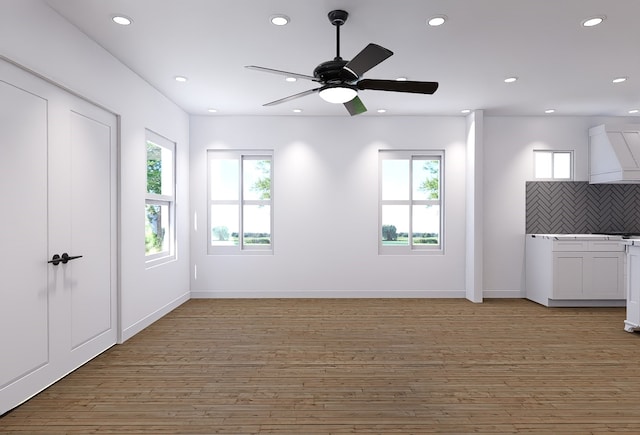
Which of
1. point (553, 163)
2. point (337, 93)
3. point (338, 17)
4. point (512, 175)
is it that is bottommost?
point (512, 175)

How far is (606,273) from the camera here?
526 cm

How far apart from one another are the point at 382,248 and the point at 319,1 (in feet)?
13.2

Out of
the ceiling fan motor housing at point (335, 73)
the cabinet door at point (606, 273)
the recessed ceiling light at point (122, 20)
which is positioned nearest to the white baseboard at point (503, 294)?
the cabinet door at point (606, 273)

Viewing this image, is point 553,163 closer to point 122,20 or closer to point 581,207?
point 581,207

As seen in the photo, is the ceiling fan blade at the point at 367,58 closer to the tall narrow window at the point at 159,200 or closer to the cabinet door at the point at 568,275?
the tall narrow window at the point at 159,200

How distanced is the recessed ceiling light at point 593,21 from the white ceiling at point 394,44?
5cm

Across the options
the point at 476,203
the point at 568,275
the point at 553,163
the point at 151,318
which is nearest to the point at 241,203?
the point at 151,318

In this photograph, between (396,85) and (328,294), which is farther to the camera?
(328,294)

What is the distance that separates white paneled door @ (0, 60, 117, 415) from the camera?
8.11 feet

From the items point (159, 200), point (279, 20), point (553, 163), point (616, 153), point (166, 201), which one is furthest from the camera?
point (553, 163)

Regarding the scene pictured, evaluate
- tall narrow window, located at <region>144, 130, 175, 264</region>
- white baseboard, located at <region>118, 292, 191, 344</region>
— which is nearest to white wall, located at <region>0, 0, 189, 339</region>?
white baseboard, located at <region>118, 292, 191, 344</region>

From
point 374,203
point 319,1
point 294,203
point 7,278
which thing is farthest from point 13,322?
point 374,203

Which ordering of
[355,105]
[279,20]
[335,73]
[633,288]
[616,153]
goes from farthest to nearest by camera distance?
[616,153], [633,288], [355,105], [279,20], [335,73]

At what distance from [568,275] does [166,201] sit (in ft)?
18.8
